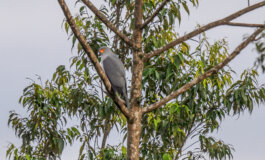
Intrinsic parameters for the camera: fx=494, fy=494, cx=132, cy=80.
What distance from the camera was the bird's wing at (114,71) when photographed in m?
5.84

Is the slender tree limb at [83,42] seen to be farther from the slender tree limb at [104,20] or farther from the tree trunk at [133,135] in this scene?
the slender tree limb at [104,20]

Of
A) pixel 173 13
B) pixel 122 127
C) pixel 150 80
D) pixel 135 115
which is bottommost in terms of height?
pixel 135 115

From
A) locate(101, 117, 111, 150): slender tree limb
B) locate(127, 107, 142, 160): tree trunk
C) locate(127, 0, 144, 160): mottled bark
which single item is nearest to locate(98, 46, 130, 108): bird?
locate(127, 0, 144, 160): mottled bark

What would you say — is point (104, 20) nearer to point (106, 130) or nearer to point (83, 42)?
point (83, 42)

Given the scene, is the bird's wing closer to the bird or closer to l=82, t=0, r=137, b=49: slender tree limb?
the bird

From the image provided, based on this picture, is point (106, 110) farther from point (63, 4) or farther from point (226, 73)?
point (63, 4)

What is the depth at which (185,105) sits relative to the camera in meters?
6.96

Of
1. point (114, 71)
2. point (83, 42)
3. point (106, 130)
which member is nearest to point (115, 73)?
point (114, 71)

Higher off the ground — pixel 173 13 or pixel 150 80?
pixel 173 13

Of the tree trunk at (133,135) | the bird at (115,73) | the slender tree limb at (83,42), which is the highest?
the bird at (115,73)

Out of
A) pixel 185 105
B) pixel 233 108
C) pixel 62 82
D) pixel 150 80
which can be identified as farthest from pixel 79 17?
pixel 233 108

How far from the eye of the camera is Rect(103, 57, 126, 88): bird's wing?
5.84m

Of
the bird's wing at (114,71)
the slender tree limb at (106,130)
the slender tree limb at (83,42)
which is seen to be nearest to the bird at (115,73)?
the bird's wing at (114,71)

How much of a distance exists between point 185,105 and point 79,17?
6.84 ft
